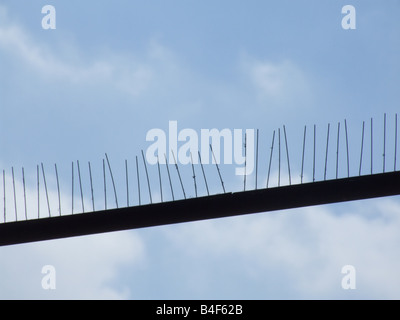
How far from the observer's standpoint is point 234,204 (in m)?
12.6

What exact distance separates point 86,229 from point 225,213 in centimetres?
275

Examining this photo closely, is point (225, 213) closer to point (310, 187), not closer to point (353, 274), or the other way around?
point (310, 187)

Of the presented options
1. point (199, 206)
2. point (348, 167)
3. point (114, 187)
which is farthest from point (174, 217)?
point (348, 167)

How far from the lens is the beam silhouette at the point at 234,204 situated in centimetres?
1257

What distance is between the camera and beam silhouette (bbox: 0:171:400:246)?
41.2 ft

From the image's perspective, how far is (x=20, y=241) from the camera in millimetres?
13383

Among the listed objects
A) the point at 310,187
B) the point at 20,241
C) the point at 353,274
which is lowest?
the point at 353,274
